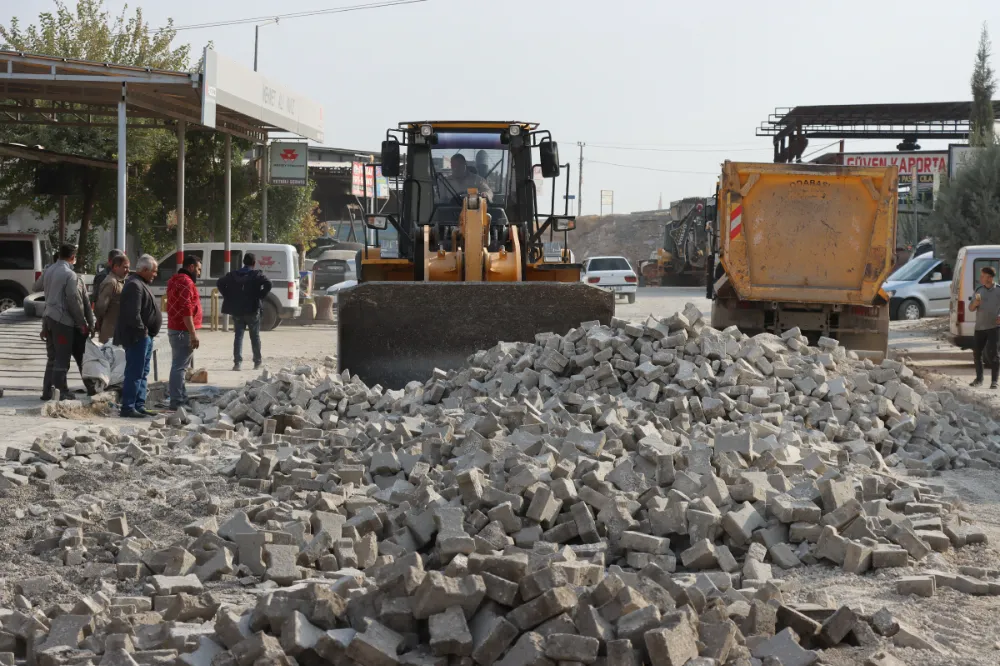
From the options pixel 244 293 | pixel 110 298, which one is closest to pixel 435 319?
pixel 110 298

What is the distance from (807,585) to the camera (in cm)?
580

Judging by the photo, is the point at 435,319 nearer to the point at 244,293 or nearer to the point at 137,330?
the point at 137,330

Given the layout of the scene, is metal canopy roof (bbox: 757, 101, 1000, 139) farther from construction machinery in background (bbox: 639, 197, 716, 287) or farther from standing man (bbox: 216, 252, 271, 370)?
standing man (bbox: 216, 252, 271, 370)

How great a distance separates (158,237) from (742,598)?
28.3 metres

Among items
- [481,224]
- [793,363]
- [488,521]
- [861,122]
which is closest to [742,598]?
[488,521]

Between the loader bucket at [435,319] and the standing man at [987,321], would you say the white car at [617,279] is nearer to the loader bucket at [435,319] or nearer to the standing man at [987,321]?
the standing man at [987,321]

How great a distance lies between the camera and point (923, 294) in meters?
27.5

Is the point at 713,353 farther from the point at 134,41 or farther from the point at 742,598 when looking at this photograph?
the point at 134,41

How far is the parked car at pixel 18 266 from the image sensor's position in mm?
22188

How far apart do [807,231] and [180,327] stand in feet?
26.8

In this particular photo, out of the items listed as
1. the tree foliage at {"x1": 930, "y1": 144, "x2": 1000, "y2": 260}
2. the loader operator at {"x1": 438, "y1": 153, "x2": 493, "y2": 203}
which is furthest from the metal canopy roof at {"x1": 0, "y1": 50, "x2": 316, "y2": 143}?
the tree foliage at {"x1": 930, "y1": 144, "x2": 1000, "y2": 260}

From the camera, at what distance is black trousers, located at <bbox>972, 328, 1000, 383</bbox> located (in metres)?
14.8

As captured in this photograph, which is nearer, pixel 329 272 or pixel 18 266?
pixel 18 266

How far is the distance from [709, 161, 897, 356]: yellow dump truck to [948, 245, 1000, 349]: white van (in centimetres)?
432
